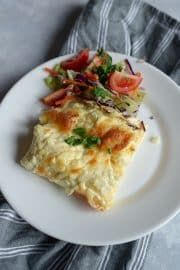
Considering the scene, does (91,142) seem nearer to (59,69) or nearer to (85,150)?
(85,150)

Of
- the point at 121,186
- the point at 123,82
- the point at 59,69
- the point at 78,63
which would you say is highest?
the point at 123,82

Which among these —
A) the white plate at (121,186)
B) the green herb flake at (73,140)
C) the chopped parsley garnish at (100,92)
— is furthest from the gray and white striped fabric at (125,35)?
the chopped parsley garnish at (100,92)

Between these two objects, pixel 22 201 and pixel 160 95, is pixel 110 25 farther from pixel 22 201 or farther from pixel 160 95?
pixel 22 201

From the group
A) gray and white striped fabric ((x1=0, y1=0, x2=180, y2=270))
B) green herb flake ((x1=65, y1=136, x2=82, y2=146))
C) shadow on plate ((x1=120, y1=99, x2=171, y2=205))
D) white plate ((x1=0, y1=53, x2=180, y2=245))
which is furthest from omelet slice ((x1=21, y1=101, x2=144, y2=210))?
gray and white striped fabric ((x1=0, y1=0, x2=180, y2=270))

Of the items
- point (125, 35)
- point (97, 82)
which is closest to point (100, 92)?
point (97, 82)

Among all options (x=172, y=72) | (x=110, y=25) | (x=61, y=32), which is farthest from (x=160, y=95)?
(x=61, y=32)

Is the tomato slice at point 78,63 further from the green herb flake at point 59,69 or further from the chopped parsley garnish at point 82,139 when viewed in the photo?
the chopped parsley garnish at point 82,139

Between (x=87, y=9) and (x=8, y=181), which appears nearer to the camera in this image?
(x=8, y=181)
